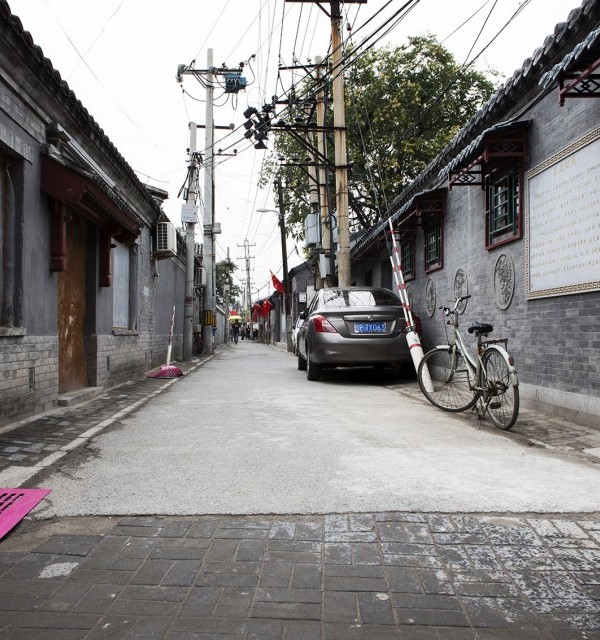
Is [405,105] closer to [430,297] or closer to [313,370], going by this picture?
[430,297]

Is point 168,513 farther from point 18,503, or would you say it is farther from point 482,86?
point 482,86

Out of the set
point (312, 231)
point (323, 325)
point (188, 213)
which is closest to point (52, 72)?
point (323, 325)

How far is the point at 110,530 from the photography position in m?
2.98

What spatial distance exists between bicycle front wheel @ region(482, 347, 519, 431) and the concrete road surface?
0.96ft

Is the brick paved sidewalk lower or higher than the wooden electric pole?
lower

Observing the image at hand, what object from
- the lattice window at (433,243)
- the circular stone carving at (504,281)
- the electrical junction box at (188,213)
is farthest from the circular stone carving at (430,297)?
the electrical junction box at (188,213)

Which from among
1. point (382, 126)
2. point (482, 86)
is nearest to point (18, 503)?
point (382, 126)

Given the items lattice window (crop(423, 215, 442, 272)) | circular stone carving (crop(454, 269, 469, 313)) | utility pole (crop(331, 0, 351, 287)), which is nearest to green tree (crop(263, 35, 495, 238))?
utility pole (crop(331, 0, 351, 287))

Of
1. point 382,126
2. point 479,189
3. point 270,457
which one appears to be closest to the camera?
point 270,457

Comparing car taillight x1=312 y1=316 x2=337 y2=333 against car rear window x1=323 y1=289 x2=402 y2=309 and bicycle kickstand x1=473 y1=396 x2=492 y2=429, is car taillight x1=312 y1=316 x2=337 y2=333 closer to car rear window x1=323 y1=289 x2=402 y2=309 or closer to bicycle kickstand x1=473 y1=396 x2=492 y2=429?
car rear window x1=323 y1=289 x2=402 y2=309

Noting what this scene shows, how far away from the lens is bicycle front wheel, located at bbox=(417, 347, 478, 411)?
6441mm

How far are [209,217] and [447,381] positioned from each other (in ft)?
52.6

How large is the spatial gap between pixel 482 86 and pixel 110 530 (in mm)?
22211

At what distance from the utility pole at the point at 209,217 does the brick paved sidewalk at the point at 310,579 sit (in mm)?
18814
